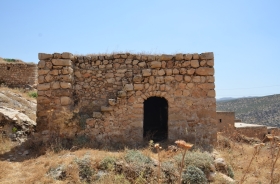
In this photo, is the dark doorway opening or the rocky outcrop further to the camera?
the dark doorway opening

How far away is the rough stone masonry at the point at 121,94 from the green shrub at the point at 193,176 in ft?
7.97

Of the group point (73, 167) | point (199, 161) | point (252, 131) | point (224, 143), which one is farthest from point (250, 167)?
point (252, 131)

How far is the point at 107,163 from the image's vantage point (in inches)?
220

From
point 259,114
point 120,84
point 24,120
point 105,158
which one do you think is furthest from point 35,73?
point 259,114

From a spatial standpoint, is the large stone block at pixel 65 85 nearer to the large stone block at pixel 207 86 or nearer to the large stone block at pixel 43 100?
the large stone block at pixel 43 100

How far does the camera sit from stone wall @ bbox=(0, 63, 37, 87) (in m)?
16.7

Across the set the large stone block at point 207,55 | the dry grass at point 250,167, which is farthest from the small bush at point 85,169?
the large stone block at point 207,55

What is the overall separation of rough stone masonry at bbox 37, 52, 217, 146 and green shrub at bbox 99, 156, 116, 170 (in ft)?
6.22

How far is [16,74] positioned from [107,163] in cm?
1404

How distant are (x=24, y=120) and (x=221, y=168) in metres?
6.25

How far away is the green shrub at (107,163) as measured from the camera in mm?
5479

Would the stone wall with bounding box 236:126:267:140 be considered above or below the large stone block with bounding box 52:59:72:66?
below

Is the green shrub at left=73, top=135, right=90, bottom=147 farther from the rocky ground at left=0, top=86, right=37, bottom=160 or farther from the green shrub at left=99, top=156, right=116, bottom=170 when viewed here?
the green shrub at left=99, top=156, right=116, bottom=170

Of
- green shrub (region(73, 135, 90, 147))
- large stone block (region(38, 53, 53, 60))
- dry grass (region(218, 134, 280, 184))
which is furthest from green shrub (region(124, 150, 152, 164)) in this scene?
large stone block (region(38, 53, 53, 60))
